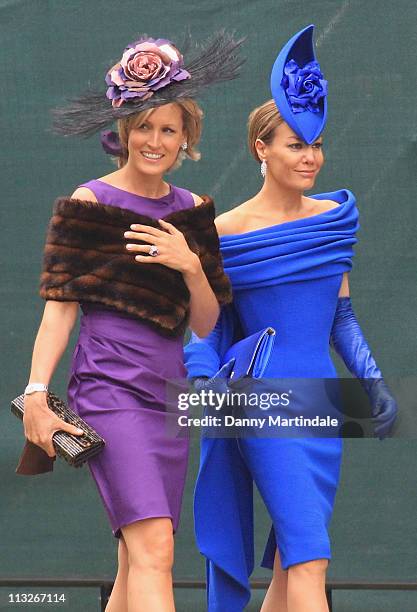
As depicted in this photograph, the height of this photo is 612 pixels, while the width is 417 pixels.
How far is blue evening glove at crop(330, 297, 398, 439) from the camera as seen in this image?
5043 millimetres

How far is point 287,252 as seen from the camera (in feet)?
16.3

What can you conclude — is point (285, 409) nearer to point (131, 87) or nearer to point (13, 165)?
point (131, 87)

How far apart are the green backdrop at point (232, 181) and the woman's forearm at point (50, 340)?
1548mm

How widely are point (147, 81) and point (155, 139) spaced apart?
6.4 inches

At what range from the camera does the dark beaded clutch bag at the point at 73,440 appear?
447cm

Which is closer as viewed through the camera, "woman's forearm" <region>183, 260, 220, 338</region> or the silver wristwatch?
the silver wristwatch

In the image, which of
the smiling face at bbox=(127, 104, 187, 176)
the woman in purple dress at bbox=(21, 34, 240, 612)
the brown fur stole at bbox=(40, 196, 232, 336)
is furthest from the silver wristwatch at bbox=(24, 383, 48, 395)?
the smiling face at bbox=(127, 104, 187, 176)

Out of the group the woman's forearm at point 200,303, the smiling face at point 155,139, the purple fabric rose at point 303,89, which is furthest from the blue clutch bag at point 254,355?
the purple fabric rose at point 303,89

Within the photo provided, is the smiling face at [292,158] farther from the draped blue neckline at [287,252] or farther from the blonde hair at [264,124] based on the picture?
the draped blue neckline at [287,252]

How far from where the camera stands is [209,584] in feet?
17.0

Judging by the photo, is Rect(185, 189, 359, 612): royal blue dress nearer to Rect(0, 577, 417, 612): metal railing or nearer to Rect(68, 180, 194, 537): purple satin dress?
Rect(68, 180, 194, 537): purple satin dress

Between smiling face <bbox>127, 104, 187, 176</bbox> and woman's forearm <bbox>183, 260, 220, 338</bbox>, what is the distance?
1.00 ft

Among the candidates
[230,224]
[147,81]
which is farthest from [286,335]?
[147,81]

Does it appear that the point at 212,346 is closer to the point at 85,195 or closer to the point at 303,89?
the point at 85,195
